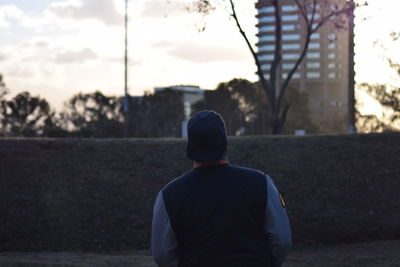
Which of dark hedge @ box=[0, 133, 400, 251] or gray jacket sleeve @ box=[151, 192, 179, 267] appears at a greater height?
gray jacket sleeve @ box=[151, 192, 179, 267]

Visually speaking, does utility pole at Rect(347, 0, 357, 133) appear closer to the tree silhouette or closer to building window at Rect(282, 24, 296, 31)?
the tree silhouette

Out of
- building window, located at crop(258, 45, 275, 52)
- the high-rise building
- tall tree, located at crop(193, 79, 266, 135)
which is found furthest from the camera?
building window, located at crop(258, 45, 275, 52)

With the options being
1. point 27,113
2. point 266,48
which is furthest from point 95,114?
point 266,48

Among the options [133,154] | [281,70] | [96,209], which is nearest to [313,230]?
[96,209]

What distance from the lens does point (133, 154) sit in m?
16.0

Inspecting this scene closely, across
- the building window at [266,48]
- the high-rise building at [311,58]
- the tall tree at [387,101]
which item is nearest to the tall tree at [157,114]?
the tall tree at [387,101]

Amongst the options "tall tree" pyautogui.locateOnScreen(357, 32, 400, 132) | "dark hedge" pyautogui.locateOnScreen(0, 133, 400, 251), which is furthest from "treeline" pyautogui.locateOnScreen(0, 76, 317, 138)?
"dark hedge" pyautogui.locateOnScreen(0, 133, 400, 251)

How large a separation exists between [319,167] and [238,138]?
2.88 meters

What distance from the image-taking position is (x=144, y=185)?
46.6 feet

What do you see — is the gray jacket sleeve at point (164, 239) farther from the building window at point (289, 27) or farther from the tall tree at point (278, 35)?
the building window at point (289, 27)

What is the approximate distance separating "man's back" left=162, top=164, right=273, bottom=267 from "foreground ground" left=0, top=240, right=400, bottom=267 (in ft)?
21.7

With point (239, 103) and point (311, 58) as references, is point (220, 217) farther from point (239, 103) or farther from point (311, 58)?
point (311, 58)

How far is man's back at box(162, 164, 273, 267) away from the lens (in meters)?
2.89

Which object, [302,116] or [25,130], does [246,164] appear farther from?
[302,116]
